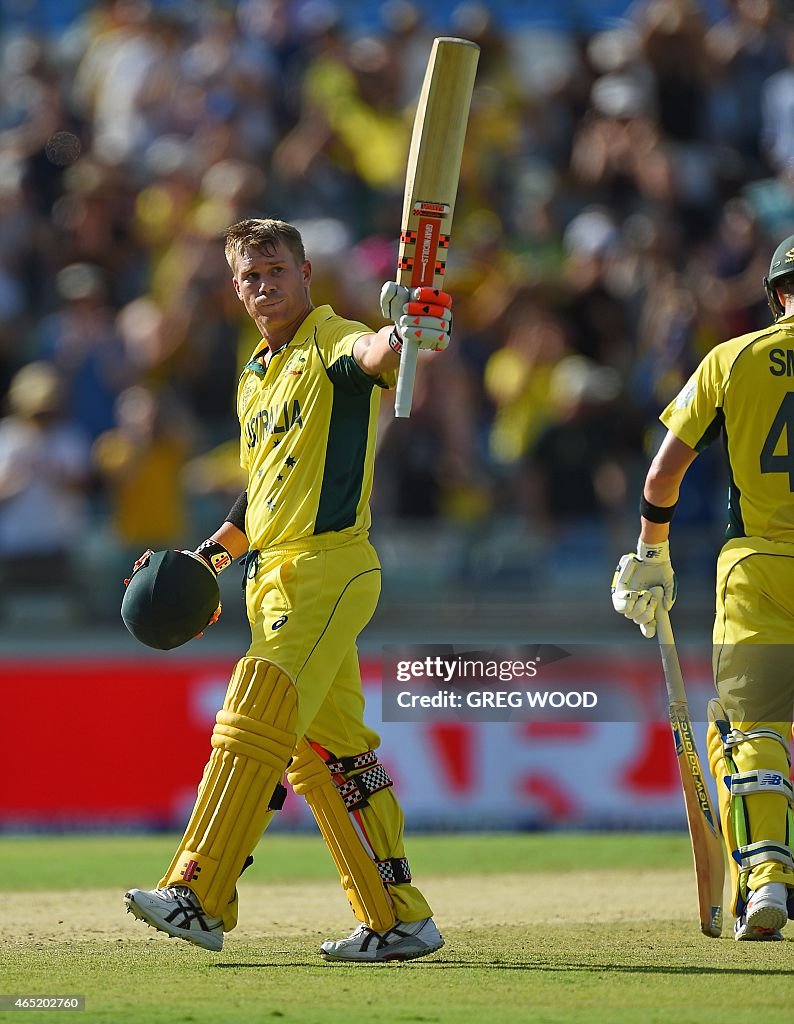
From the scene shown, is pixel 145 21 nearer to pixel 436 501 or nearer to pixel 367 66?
pixel 367 66

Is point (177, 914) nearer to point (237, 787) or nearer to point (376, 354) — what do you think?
point (237, 787)

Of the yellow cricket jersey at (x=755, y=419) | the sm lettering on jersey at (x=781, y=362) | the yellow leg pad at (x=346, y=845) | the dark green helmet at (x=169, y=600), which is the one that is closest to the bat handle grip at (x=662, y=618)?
the yellow cricket jersey at (x=755, y=419)

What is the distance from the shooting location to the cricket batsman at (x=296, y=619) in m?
5.09

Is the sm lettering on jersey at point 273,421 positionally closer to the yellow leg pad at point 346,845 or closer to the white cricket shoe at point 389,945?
the yellow leg pad at point 346,845

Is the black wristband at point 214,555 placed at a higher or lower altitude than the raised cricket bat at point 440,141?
lower

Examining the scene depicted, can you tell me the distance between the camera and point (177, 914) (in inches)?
197

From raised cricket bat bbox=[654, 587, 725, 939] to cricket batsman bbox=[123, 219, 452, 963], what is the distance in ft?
3.25

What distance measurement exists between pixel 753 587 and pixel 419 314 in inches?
58.9

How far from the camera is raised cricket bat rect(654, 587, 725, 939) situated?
5.77 meters

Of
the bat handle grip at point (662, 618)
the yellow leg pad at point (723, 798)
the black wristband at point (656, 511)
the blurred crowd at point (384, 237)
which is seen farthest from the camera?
the blurred crowd at point (384, 237)

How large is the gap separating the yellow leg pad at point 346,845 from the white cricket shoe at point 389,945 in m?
0.03

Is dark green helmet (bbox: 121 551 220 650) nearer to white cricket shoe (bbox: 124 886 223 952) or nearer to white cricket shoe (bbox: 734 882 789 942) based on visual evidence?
white cricket shoe (bbox: 124 886 223 952)

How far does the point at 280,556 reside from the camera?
532 cm

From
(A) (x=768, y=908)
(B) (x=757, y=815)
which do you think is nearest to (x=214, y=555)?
(B) (x=757, y=815)
